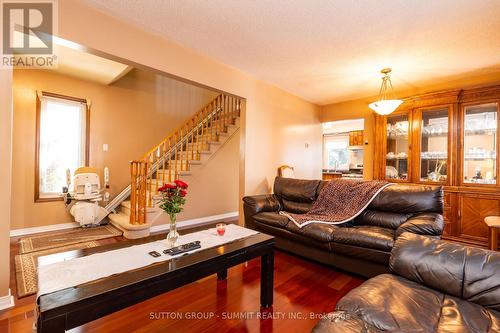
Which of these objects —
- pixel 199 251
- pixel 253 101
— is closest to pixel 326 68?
pixel 253 101

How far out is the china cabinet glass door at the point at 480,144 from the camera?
3.47 m

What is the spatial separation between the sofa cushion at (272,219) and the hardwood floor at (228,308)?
0.65 metres

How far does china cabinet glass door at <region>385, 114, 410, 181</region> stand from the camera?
418 cm

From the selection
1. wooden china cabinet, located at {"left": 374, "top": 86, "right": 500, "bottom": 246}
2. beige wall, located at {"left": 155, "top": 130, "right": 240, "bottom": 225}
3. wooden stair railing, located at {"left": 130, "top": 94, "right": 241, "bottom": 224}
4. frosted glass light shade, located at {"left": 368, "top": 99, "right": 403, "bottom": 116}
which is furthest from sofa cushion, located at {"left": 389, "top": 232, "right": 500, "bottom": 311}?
beige wall, located at {"left": 155, "top": 130, "right": 240, "bottom": 225}

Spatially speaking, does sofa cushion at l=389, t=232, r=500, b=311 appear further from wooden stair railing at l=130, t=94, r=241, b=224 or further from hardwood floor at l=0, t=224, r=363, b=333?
wooden stair railing at l=130, t=94, r=241, b=224

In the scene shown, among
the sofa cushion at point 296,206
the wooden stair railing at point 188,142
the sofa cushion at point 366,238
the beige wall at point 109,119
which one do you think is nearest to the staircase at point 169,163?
the wooden stair railing at point 188,142

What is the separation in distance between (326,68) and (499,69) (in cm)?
247

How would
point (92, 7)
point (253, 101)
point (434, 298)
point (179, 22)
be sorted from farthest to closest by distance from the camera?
1. point (253, 101)
2. point (179, 22)
3. point (92, 7)
4. point (434, 298)

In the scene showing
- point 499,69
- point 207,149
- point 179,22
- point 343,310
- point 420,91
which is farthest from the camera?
point 207,149

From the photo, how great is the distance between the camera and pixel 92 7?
2.23m

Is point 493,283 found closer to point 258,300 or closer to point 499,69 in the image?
point 258,300

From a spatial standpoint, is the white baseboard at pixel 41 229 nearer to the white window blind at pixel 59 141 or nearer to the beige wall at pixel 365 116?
the white window blind at pixel 59 141

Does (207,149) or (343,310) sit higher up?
(207,149)

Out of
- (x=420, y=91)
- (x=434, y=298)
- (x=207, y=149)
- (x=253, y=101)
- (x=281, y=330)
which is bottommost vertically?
(x=281, y=330)
